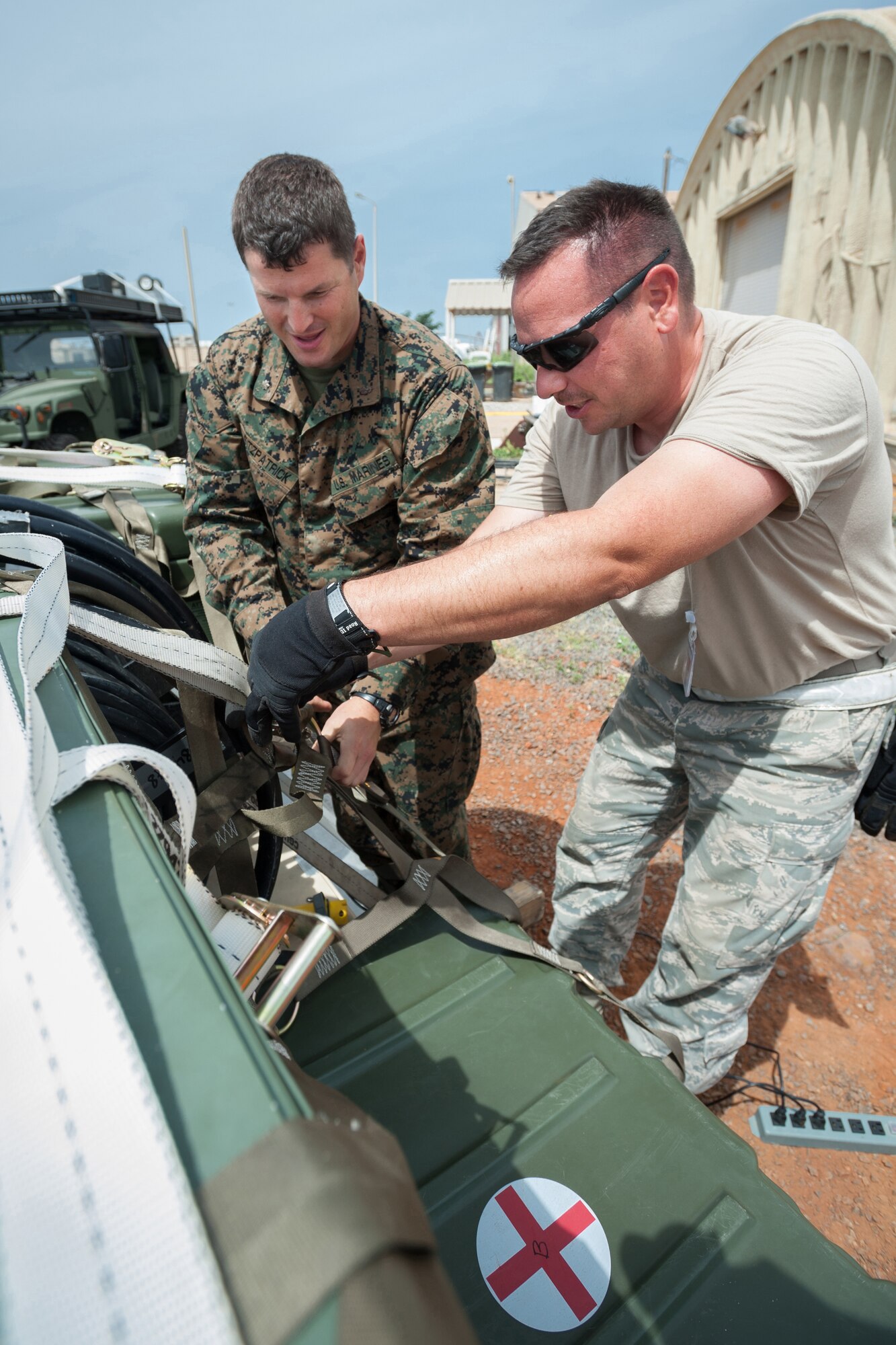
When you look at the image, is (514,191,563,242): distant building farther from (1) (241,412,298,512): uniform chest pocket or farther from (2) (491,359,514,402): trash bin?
(1) (241,412,298,512): uniform chest pocket

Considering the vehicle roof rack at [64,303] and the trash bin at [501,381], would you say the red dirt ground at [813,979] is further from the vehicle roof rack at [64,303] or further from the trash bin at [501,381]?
the trash bin at [501,381]

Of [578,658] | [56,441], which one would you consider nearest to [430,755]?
[578,658]

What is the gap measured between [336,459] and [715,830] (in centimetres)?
137

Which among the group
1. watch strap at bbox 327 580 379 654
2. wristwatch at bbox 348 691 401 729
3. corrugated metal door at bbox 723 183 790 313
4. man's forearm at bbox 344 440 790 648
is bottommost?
wristwatch at bbox 348 691 401 729

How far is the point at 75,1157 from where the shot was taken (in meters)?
0.46

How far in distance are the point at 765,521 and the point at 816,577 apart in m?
0.20

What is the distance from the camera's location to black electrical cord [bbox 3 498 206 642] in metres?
1.75

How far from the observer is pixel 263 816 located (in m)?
1.27

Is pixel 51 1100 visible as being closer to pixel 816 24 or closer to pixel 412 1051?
pixel 412 1051

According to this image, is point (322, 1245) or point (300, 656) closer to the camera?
point (322, 1245)

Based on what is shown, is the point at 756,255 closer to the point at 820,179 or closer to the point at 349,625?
the point at 820,179

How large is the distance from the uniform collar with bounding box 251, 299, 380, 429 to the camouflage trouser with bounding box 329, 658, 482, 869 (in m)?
0.76

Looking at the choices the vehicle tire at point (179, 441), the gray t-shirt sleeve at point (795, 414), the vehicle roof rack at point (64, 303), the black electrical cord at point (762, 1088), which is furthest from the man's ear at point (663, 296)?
the vehicle tire at point (179, 441)

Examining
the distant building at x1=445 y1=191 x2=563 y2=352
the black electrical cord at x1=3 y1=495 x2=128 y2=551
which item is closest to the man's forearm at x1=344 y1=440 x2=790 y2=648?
the black electrical cord at x1=3 y1=495 x2=128 y2=551
